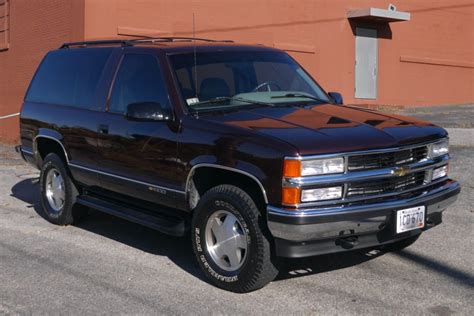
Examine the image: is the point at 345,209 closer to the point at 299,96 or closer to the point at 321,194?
the point at 321,194

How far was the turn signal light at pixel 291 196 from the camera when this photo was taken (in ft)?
15.2

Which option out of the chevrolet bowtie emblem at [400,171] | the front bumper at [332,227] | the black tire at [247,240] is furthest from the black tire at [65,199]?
the chevrolet bowtie emblem at [400,171]

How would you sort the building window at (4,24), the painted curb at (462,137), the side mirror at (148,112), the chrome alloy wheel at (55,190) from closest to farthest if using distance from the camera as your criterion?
the side mirror at (148,112)
the chrome alloy wheel at (55,190)
the painted curb at (462,137)
the building window at (4,24)

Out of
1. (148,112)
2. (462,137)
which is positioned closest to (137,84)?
(148,112)

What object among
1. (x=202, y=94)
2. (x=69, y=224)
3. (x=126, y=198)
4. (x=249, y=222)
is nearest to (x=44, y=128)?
(x=69, y=224)

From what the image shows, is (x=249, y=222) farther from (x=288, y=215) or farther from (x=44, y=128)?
(x=44, y=128)

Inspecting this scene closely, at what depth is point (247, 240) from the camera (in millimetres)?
4977

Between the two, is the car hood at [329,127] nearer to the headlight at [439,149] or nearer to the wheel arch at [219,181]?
the headlight at [439,149]

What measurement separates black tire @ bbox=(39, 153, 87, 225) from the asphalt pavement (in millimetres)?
128

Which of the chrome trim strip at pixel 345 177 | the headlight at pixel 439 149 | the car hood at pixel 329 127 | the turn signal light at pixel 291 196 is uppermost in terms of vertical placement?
the car hood at pixel 329 127

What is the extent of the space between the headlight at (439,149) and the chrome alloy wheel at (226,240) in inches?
67.3

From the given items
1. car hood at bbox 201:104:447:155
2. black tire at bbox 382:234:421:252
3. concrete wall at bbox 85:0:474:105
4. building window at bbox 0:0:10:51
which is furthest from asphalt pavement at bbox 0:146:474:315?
building window at bbox 0:0:10:51

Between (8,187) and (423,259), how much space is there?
22.1 feet

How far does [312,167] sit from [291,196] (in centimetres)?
25
